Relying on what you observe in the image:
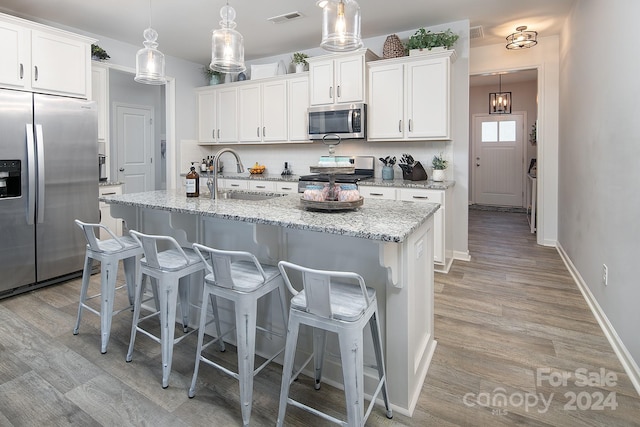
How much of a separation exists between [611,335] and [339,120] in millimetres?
3172

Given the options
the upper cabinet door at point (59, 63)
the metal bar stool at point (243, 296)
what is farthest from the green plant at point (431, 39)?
the upper cabinet door at point (59, 63)

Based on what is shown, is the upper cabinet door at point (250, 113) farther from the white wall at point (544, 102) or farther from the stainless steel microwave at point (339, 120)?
the white wall at point (544, 102)

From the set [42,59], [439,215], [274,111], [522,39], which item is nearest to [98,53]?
[42,59]

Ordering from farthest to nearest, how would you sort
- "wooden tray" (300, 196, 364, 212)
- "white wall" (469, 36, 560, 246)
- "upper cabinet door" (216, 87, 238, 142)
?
"upper cabinet door" (216, 87, 238, 142) < "white wall" (469, 36, 560, 246) < "wooden tray" (300, 196, 364, 212)

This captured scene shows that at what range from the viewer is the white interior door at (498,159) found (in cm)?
827

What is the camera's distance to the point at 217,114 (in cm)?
559

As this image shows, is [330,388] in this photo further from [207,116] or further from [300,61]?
[207,116]

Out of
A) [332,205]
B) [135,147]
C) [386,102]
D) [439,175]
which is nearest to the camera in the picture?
[332,205]

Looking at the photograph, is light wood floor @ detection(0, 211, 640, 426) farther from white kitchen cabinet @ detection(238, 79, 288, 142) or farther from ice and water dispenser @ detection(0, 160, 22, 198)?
white kitchen cabinet @ detection(238, 79, 288, 142)

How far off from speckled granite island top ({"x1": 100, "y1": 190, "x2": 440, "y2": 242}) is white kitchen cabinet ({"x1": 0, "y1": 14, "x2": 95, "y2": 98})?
1.73m

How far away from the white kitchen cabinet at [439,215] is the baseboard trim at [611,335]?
1.15 meters

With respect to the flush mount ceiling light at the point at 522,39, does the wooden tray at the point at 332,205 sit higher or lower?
lower

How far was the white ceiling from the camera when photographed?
3637 mm

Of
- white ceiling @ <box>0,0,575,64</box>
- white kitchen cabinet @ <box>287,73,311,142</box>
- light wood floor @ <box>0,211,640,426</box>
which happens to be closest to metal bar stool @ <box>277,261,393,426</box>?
light wood floor @ <box>0,211,640,426</box>
